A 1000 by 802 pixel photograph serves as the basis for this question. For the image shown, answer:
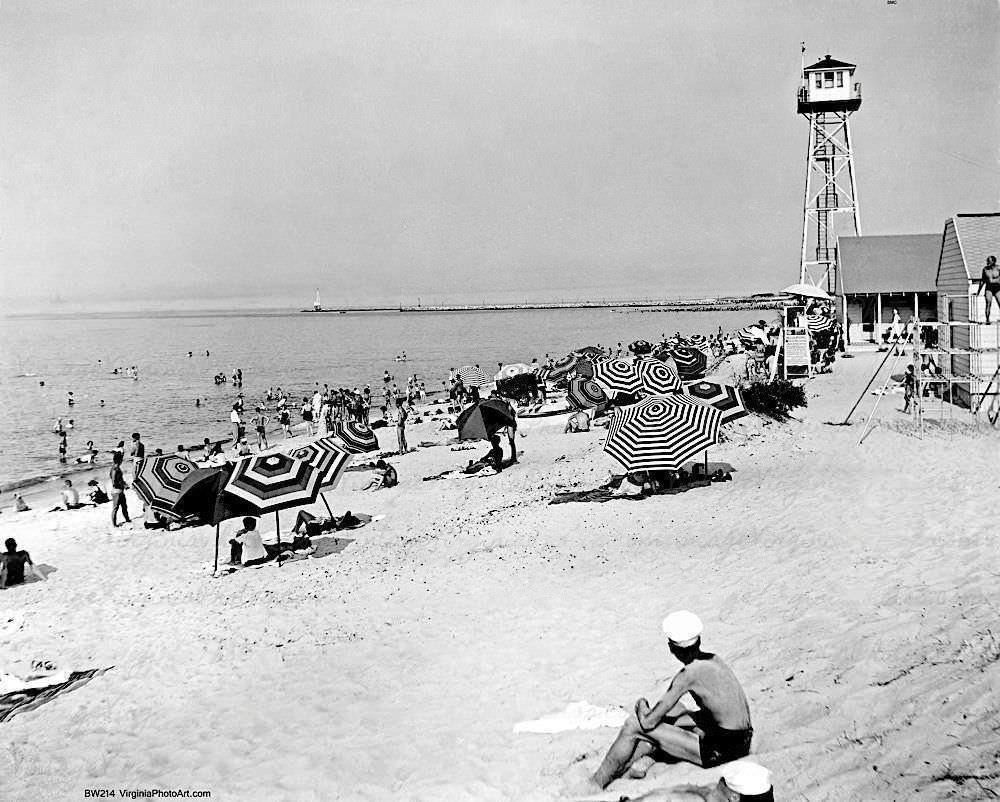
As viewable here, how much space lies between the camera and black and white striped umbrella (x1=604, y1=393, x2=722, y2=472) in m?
12.9

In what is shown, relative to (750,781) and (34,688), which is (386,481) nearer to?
(34,688)

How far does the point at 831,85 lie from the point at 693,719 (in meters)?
45.1

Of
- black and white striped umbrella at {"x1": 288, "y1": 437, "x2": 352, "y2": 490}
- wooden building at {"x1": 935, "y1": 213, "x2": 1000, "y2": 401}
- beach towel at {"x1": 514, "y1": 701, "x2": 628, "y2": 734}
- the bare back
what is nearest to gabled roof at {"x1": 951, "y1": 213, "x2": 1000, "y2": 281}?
wooden building at {"x1": 935, "y1": 213, "x2": 1000, "y2": 401}

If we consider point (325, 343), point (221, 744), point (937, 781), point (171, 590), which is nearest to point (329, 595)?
point (171, 590)

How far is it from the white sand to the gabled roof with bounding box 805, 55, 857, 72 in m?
34.1

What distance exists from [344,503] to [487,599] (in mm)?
8011

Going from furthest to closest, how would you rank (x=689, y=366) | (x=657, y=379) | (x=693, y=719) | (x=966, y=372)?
(x=689, y=366) < (x=966, y=372) < (x=657, y=379) < (x=693, y=719)

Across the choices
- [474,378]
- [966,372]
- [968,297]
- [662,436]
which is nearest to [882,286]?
[968,297]

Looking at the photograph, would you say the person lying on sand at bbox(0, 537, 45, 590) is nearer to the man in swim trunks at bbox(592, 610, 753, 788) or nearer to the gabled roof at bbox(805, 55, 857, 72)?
the man in swim trunks at bbox(592, 610, 753, 788)

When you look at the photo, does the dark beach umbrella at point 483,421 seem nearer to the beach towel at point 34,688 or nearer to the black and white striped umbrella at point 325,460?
the black and white striped umbrella at point 325,460

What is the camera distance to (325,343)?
399 feet

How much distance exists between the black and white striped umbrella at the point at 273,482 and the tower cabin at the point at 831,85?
40.1m

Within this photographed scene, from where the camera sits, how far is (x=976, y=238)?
2142 centimetres

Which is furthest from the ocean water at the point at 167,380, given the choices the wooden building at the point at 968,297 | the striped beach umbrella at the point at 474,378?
the wooden building at the point at 968,297
